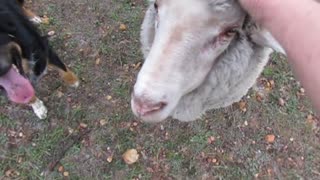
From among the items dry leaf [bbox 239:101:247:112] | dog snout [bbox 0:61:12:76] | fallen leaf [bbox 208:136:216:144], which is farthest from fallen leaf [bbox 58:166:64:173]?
dry leaf [bbox 239:101:247:112]

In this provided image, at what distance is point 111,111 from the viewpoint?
360 centimetres

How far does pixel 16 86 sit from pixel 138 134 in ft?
3.23

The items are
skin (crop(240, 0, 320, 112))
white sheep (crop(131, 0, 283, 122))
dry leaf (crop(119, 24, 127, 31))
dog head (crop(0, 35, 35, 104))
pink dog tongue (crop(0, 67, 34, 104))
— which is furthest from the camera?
dry leaf (crop(119, 24, 127, 31))

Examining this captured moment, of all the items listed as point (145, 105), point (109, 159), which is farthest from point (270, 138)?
point (145, 105)

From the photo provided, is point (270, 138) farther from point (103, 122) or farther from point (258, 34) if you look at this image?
point (258, 34)

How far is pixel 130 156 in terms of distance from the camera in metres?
3.42

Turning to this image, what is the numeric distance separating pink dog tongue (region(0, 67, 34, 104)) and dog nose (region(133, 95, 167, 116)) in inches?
54.5

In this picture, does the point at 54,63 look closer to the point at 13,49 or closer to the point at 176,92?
the point at 13,49

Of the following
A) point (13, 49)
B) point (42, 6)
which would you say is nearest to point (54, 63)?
point (13, 49)

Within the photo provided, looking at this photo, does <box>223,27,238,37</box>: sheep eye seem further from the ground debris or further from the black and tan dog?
the ground debris

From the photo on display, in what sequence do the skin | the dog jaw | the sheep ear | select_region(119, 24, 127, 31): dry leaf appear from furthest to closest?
select_region(119, 24, 127, 31): dry leaf → the dog jaw → the sheep ear → the skin

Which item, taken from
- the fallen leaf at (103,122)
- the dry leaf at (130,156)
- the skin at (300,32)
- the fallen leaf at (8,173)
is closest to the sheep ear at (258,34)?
the skin at (300,32)

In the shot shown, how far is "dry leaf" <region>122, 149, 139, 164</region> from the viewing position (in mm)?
3404

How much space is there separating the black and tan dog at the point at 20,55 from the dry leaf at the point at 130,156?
769 millimetres
